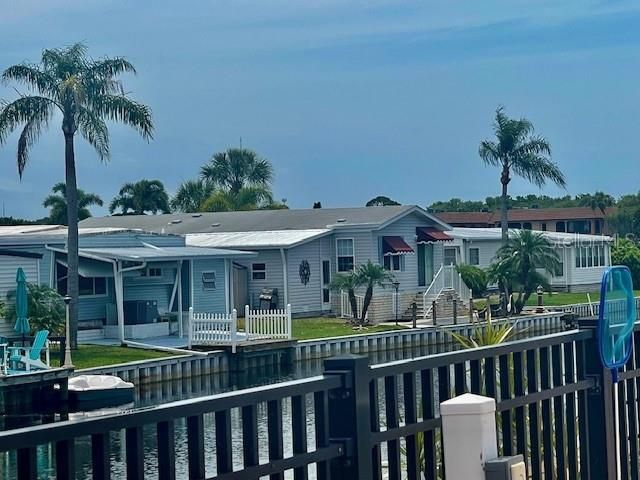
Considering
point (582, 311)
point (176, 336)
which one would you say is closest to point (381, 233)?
point (582, 311)

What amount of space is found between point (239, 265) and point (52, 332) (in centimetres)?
1502

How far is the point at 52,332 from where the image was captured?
35156 mm

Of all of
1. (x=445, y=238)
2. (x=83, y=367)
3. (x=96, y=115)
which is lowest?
(x=83, y=367)

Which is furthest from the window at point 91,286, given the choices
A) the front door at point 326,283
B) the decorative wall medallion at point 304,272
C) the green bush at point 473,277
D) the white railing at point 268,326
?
the green bush at point 473,277

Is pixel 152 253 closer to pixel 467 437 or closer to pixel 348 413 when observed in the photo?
pixel 467 437

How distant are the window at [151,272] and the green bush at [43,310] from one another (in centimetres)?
601

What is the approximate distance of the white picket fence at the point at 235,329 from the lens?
35531mm

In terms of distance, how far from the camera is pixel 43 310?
114 ft

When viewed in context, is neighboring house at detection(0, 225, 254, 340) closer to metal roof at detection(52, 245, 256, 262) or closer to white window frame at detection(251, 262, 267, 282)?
metal roof at detection(52, 245, 256, 262)

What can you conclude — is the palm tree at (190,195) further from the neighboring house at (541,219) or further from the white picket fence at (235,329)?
the white picket fence at (235,329)

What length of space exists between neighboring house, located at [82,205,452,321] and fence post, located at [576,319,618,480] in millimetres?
41665

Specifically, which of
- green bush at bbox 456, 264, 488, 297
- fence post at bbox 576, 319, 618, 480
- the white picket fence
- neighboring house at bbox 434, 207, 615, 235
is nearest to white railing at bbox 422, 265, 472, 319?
green bush at bbox 456, 264, 488, 297

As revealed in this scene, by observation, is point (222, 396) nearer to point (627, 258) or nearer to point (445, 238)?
point (445, 238)

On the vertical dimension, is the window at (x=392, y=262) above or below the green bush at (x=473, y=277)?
above
